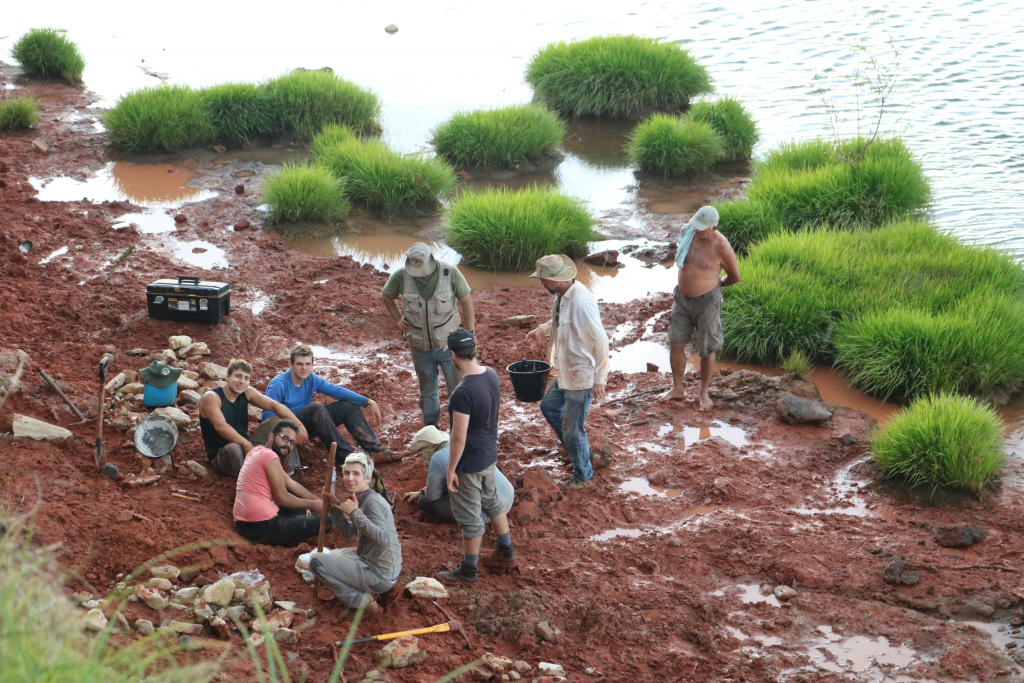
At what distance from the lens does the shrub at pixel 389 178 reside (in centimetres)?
1345

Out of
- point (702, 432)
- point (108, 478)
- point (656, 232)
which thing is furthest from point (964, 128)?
point (108, 478)

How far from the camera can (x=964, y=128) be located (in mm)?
16734

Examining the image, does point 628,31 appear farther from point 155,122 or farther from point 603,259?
point 603,259

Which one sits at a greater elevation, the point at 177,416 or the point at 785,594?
the point at 177,416

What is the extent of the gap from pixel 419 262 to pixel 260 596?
9.57 ft

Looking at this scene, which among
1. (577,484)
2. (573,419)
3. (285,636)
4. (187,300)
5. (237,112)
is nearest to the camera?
(285,636)

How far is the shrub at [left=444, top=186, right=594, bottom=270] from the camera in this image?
38.1 feet

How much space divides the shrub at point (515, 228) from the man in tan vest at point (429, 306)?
422 centimetres

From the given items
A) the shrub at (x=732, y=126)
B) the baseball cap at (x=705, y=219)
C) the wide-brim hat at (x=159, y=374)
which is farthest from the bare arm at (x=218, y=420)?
the shrub at (x=732, y=126)

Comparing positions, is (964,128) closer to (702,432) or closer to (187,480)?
(702,432)

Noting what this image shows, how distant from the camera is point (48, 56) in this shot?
1966cm

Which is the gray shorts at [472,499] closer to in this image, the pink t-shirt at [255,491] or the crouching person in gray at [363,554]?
the crouching person in gray at [363,554]

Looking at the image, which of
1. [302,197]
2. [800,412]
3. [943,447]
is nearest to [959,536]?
[943,447]

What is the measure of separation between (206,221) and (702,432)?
7.95 metres
